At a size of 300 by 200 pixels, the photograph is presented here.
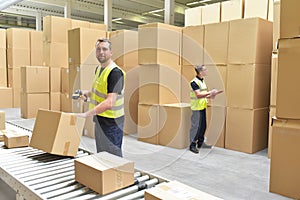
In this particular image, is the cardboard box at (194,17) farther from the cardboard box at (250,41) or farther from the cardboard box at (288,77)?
the cardboard box at (288,77)

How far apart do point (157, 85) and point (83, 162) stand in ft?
9.74

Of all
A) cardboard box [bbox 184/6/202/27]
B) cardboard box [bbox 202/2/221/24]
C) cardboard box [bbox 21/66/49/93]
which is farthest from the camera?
cardboard box [bbox 21/66/49/93]

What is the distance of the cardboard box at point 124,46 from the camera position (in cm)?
521

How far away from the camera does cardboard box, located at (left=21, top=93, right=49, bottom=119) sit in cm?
617

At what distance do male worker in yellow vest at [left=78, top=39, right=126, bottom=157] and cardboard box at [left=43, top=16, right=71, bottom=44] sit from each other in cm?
439

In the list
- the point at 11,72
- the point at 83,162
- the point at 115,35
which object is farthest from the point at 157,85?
the point at 11,72

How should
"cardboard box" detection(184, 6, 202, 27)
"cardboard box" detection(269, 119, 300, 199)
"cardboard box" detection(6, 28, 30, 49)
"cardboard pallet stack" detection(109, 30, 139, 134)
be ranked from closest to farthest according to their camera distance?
"cardboard box" detection(269, 119, 300, 199) < "cardboard box" detection(184, 6, 202, 27) < "cardboard pallet stack" detection(109, 30, 139, 134) < "cardboard box" detection(6, 28, 30, 49)

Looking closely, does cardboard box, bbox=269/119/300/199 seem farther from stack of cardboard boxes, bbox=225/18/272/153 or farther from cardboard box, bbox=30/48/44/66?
cardboard box, bbox=30/48/44/66

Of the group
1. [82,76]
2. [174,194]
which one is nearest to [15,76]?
[82,76]

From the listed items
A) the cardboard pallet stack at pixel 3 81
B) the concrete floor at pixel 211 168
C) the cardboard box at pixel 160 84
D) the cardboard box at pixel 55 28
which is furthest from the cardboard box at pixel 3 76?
the cardboard box at pixel 160 84

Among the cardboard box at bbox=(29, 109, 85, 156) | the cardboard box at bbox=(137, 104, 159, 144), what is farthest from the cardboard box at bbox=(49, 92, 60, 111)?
the cardboard box at bbox=(29, 109, 85, 156)

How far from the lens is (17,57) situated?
7.55 metres

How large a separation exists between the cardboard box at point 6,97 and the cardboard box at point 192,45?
5.27 m

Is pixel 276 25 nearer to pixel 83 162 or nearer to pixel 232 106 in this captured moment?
pixel 232 106
